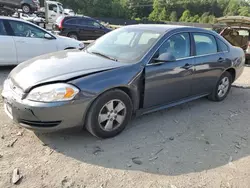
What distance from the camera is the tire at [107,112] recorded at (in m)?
3.30

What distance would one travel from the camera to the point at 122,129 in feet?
12.2

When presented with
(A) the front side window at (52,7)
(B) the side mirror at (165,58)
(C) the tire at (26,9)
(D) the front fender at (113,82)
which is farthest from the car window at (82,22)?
(D) the front fender at (113,82)

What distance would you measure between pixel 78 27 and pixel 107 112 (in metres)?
13.7

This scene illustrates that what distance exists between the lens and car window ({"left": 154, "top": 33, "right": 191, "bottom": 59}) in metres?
4.02

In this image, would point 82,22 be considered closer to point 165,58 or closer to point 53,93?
point 165,58

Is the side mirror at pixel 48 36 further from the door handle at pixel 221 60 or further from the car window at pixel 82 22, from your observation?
the car window at pixel 82 22

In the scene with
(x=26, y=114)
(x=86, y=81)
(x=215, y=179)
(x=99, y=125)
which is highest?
(x=86, y=81)

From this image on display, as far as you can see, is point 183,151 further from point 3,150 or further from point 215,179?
point 3,150

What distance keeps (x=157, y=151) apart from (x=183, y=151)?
0.35 m

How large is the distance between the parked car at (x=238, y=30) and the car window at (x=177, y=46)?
6811 mm

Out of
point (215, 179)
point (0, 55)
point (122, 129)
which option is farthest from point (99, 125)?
point (0, 55)

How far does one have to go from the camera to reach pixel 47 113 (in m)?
3.01

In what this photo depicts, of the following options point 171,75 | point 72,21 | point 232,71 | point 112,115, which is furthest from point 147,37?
point 72,21

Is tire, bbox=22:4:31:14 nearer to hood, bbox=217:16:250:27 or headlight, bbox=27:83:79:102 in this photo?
hood, bbox=217:16:250:27
